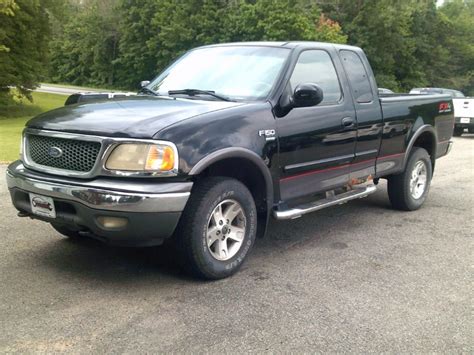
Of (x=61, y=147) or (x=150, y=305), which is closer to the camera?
(x=150, y=305)

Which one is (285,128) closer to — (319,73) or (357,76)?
(319,73)

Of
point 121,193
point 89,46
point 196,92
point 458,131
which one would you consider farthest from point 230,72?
point 89,46

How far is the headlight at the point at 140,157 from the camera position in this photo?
3953mm

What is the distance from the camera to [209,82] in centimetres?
530

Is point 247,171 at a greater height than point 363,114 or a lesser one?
lesser

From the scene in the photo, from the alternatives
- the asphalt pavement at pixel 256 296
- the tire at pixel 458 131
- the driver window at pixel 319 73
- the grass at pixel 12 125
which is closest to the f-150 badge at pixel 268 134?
the driver window at pixel 319 73

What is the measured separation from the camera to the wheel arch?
4219 millimetres

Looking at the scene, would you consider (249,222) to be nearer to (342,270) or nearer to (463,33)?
(342,270)

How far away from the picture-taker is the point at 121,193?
3.85 meters

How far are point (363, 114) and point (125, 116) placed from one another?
111 inches

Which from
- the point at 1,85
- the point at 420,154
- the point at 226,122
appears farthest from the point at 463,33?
the point at 226,122

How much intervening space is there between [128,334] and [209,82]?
266 centimetres

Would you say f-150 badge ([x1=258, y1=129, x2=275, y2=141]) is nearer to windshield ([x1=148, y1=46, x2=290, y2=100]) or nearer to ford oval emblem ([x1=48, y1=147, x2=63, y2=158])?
windshield ([x1=148, y1=46, x2=290, y2=100])

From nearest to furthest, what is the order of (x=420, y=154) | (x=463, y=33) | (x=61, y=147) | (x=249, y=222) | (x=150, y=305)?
(x=150, y=305) → (x=61, y=147) → (x=249, y=222) → (x=420, y=154) → (x=463, y=33)
